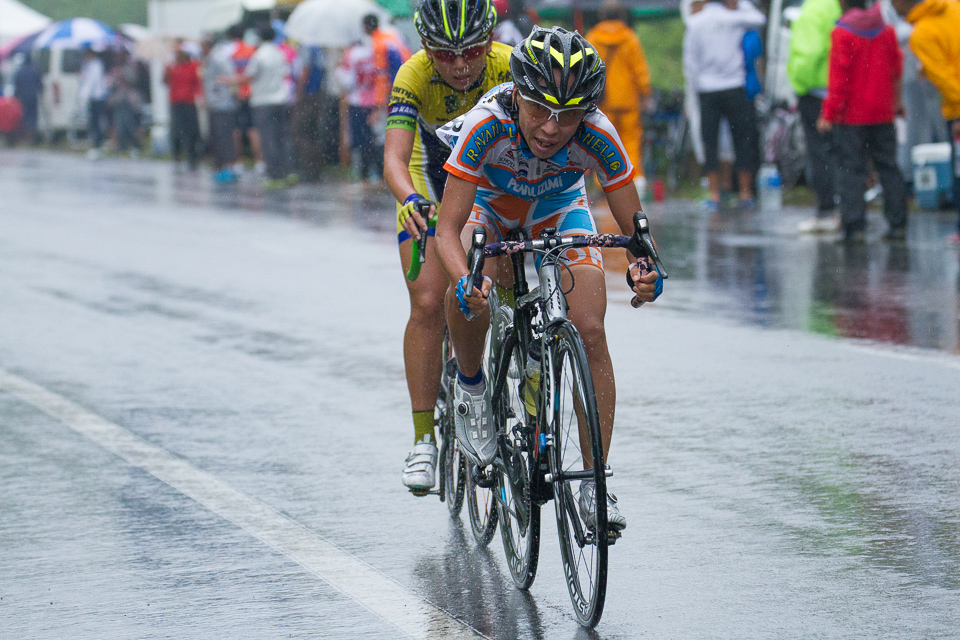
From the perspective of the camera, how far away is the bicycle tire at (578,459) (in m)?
4.29

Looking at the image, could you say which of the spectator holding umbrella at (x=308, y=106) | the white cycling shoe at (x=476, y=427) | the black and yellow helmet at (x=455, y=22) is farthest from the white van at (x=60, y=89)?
the white cycling shoe at (x=476, y=427)

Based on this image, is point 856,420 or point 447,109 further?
point 856,420

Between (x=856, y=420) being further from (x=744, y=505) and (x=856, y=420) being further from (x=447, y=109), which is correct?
Answer: (x=447, y=109)

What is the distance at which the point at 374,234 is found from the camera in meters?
16.4

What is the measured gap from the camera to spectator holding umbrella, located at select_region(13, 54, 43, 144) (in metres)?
41.5

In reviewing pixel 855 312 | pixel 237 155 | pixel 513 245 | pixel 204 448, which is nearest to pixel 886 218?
pixel 855 312

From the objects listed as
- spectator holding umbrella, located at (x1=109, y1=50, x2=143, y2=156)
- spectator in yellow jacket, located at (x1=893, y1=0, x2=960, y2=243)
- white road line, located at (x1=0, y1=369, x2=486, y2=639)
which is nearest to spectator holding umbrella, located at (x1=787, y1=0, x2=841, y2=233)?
spectator in yellow jacket, located at (x1=893, y1=0, x2=960, y2=243)

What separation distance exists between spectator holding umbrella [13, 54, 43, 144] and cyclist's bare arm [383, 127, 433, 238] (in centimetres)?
3792

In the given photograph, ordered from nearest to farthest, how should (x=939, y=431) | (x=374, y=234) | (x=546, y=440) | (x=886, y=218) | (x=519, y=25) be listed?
(x=546, y=440) → (x=939, y=431) → (x=886, y=218) → (x=374, y=234) → (x=519, y=25)

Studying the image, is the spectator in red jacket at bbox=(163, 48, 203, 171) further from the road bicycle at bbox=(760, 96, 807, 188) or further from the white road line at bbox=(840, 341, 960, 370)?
the white road line at bbox=(840, 341, 960, 370)

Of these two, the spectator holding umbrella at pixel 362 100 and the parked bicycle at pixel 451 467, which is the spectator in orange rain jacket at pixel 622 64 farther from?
the parked bicycle at pixel 451 467

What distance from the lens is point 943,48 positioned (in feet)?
42.9

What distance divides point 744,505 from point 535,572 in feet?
4.22

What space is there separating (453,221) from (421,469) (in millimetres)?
1142
